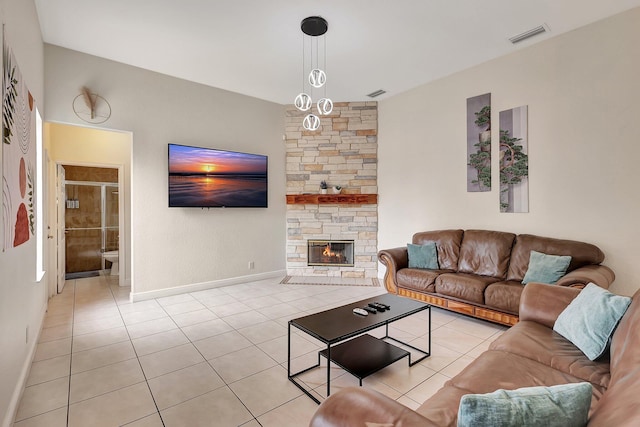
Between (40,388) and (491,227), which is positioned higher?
(491,227)

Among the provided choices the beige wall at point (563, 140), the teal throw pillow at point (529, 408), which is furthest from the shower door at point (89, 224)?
the teal throw pillow at point (529, 408)

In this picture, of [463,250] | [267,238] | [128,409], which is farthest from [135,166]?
[463,250]

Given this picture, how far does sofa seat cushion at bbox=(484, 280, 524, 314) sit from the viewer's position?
9.91 ft

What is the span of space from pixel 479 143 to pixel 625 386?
12.0 feet

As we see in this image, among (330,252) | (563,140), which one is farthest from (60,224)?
(563,140)

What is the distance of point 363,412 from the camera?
106 centimetres

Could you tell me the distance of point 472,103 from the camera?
13.7 ft

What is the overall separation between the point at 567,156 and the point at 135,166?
17.2ft

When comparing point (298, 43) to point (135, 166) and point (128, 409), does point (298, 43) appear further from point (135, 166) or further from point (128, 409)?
point (128, 409)

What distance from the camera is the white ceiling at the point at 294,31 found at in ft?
9.59

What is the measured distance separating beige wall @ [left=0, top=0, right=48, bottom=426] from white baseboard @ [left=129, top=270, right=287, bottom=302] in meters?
1.17

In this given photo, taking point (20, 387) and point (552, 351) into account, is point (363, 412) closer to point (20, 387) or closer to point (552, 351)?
point (552, 351)

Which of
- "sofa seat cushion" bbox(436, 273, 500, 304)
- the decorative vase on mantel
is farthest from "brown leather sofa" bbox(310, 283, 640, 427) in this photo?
the decorative vase on mantel

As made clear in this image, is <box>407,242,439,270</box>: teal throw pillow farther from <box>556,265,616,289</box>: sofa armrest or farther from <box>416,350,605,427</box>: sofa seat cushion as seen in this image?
<box>416,350,605,427</box>: sofa seat cushion
